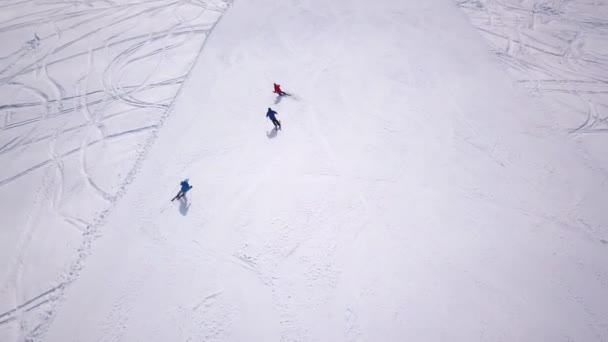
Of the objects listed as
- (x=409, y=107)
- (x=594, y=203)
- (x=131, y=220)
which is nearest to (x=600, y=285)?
(x=594, y=203)

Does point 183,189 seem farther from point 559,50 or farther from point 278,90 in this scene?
point 559,50

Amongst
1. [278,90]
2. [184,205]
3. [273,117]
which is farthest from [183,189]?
[278,90]

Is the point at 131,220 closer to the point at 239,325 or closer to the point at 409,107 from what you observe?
the point at 239,325

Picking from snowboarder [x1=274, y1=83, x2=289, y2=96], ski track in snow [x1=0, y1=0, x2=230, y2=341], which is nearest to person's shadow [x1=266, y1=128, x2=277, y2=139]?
snowboarder [x1=274, y1=83, x2=289, y2=96]

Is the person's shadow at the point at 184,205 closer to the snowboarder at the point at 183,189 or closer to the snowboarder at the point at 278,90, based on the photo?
the snowboarder at the point at 183,189

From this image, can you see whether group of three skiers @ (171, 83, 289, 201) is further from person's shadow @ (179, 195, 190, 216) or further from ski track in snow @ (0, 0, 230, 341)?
ski track in snow @ (0, 0, 230, 341)

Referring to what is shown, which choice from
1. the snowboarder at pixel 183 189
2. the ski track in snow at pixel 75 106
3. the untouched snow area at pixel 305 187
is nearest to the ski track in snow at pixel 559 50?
the untouched snow area at pixel 305 187

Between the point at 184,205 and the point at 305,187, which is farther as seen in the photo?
the point at 305,187
